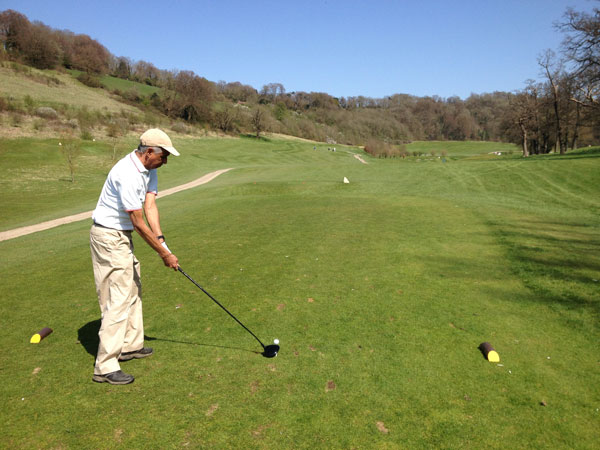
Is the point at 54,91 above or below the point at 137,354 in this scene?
above

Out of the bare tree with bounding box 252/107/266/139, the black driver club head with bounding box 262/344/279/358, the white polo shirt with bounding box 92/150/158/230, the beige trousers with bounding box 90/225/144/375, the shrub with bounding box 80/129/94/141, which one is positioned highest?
the bare tree with bounding box 252/107/266/139

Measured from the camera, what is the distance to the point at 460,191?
21.8m

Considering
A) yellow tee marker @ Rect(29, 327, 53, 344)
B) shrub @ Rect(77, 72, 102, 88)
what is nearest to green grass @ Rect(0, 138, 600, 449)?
yellow tee marker @ Rect(29, 327, 53, 344)

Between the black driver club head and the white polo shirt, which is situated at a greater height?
the white polo shirt

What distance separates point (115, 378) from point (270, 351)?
1.78m

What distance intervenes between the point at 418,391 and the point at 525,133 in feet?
202

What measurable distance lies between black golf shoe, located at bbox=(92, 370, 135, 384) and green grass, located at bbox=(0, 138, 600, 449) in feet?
0.30

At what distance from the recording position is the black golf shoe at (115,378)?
415cm

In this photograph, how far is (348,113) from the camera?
16950cm

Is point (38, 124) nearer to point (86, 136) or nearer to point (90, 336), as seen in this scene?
point (86, 136)

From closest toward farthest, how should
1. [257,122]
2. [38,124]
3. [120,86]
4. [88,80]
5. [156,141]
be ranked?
[156,141]
[38,124]
[88,80]
[120,86]
[257,122]

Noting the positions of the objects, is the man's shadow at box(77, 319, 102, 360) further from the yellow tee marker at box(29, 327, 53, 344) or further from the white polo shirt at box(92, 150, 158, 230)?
the white polo shirt at box(92, 150, 158, 230)

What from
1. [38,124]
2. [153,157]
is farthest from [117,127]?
[153,157]

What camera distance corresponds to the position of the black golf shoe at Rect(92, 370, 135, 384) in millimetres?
4152
